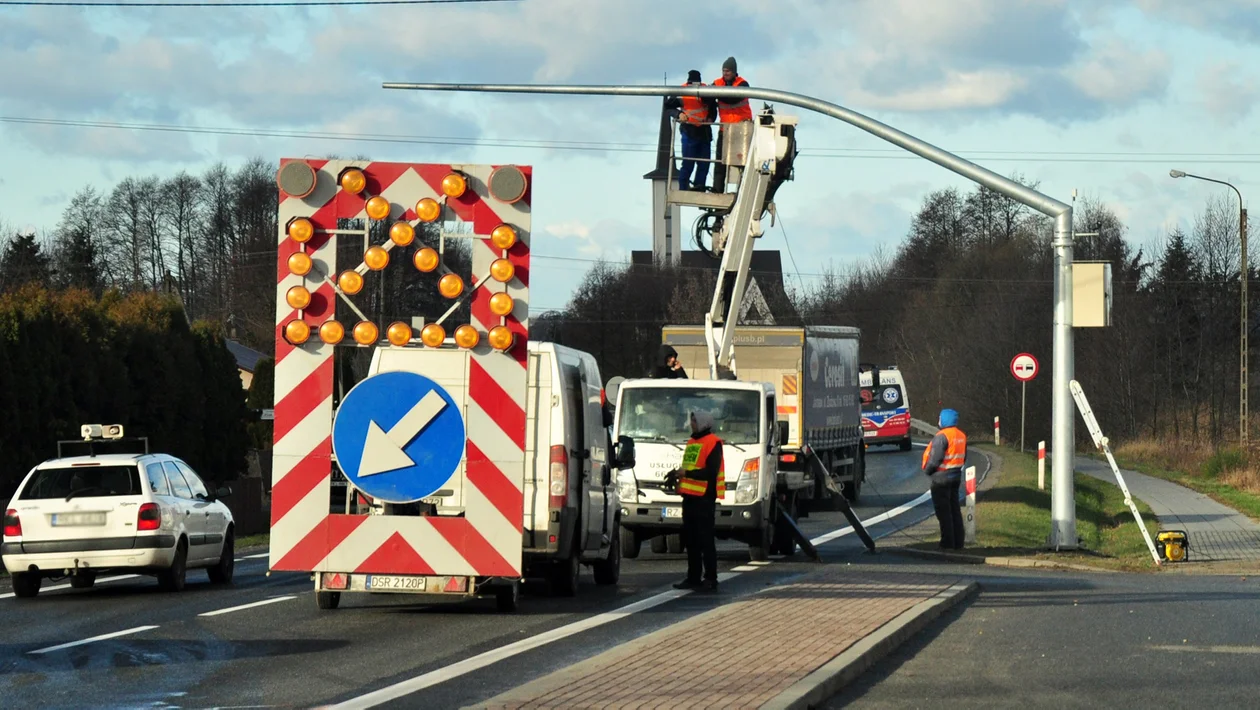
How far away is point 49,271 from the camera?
6881cm

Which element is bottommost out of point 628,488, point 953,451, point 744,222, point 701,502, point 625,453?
point 628,488

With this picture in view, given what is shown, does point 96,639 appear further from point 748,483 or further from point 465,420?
point 748,483

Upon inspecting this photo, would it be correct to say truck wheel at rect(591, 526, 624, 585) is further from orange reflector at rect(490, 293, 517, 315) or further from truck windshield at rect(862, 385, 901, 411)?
truck windshield at rect(862, 385, 901, 411)

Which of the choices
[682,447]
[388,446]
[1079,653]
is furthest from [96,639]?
[682,447]

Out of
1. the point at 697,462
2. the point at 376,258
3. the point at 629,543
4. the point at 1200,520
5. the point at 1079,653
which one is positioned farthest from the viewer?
the point at 1200,520

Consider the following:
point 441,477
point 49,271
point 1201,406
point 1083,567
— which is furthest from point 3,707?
point 49,271

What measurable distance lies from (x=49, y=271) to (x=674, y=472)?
→ 5724 cm

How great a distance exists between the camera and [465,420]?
12.7m

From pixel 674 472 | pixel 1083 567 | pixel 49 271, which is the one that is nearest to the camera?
pixel 674 472

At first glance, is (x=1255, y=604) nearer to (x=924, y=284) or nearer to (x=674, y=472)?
(x=674, y=472)

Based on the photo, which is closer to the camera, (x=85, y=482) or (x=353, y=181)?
(x=353, y=181)

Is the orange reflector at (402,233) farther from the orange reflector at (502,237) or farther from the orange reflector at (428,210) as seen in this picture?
the orange reflector at (502,237)

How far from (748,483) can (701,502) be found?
4.17 meters

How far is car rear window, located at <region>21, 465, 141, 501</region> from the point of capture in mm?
16906
